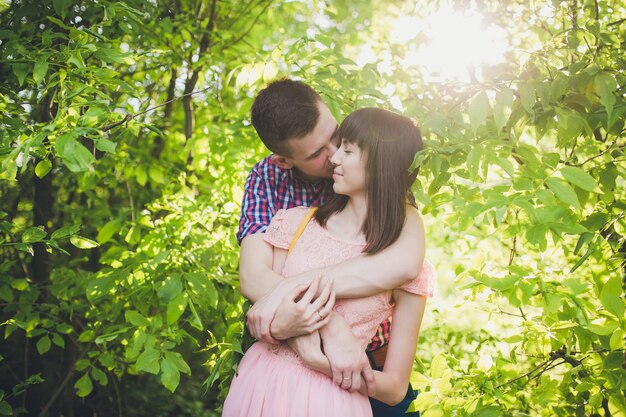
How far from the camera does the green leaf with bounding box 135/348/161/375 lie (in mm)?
1912

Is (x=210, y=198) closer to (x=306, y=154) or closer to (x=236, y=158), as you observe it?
(x=236, y=158)

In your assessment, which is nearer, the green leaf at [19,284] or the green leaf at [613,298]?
the green leaf at [613,298]

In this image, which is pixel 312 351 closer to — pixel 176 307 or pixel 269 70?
pixel 176 307

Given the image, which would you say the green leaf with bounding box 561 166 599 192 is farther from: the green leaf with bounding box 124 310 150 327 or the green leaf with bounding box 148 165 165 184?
the green leaf with bounding box 148 165 165 184

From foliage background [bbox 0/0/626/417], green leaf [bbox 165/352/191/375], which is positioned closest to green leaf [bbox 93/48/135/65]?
foliage background [bbox 0/0/626/417]

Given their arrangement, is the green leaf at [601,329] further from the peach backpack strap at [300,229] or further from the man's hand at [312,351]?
the peach backpack strap at [300,229]

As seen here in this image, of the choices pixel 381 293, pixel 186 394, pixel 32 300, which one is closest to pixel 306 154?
pixel 381 293

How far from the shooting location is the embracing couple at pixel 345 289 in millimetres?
1585

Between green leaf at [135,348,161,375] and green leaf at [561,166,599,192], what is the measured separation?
4.86 ft

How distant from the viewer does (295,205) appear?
213 cm

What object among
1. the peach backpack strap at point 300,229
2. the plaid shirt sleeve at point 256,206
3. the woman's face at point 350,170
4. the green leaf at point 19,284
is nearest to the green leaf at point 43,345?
the green leaf at point 19,284

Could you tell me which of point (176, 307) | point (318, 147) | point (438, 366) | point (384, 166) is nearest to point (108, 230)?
point (176, 307)

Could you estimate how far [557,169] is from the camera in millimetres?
1541

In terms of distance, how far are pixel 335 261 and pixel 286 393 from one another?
0.43 m
